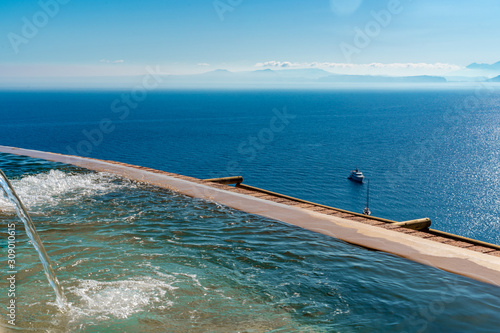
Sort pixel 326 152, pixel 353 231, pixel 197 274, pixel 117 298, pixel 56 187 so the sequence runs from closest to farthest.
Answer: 1. pixel 117 298
2. pixel 197 274
3. pixel 353 231
4. pixel 56 187
5. pixel 326 152

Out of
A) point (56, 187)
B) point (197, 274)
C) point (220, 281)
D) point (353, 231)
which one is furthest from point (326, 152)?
point (220, 281)

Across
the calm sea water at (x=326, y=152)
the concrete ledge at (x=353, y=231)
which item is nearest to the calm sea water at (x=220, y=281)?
the concrete ledge at (x=353, y=231)

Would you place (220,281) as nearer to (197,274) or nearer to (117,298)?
(197,274)

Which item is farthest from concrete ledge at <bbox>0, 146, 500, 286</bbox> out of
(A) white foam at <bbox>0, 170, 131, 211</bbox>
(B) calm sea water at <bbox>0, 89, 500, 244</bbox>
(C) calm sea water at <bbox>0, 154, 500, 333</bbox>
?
(B) calm sea water at <bbox>0, 89, 500, 244</bbox>

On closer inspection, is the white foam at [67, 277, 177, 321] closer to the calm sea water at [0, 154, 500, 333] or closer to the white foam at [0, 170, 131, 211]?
the calm sea water at [0, 154, 500, 333]

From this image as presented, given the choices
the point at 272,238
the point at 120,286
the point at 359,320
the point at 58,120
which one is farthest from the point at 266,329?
the point at 58,120

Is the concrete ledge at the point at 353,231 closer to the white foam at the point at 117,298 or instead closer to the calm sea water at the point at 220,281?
the calm sea water at the point at 220,281
